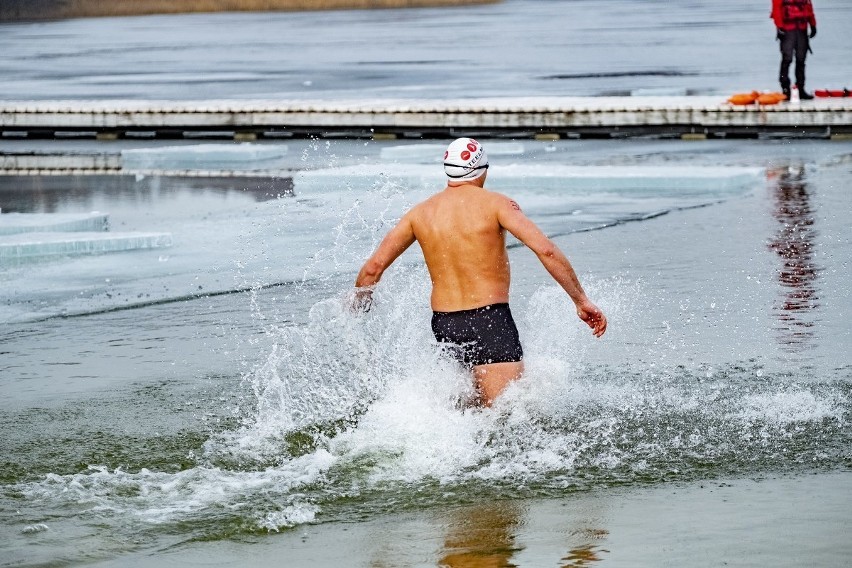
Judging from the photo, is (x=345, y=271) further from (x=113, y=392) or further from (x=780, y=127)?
(x=780, y=127)

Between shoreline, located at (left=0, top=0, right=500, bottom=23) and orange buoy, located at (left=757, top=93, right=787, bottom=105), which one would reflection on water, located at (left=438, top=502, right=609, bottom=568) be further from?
shoreline, located at (left=0, top=0, right=500, bottom=23)

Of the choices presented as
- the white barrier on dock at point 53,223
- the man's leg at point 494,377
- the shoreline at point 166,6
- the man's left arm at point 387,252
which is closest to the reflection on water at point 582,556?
the man's leg at point 494,377

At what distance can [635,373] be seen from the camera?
8.33 metres

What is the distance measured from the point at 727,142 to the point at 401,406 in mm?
13897

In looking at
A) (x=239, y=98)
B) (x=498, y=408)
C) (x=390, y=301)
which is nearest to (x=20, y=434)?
(x=498, y=408)

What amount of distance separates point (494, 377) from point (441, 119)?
14962 mm

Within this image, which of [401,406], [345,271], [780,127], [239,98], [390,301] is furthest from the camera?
[239,98]

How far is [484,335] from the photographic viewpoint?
7.00 m

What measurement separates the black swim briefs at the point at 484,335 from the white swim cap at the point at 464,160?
24.5 inches

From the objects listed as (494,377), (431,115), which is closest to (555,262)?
(494,377)

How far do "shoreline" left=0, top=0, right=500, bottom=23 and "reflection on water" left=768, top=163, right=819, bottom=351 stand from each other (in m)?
62.0

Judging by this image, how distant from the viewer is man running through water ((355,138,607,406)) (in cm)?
698

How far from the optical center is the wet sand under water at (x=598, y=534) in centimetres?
550

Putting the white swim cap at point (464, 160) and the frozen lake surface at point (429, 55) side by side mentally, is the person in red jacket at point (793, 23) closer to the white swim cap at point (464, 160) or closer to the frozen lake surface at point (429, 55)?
the frozen lake surface at point (429, 55)
